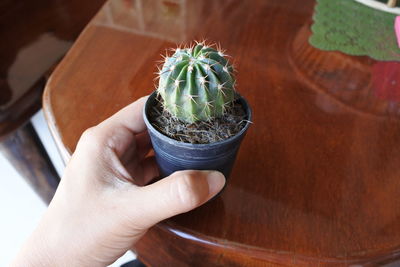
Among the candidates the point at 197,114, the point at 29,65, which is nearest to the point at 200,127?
the point at 197,114

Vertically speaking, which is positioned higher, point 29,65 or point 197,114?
point 197,114

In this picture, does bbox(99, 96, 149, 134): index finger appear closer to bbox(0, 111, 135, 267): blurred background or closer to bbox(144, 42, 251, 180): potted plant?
bbox(144, 42, 251, 180): potted plant

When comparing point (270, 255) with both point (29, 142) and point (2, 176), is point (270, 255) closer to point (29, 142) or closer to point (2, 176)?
point (29, 142)

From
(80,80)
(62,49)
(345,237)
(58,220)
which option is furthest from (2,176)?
(345,237)

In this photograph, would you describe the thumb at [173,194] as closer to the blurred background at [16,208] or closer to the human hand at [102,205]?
the human hand at [102,205]

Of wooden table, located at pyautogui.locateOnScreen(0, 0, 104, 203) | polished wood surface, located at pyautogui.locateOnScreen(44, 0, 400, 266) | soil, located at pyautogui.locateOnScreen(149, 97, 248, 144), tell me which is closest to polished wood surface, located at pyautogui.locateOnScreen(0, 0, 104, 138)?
wooden table, located at pyautogui.locateOnScreen(0, 0, 104, 203)

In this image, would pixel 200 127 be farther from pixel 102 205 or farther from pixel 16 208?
pixel 16 208

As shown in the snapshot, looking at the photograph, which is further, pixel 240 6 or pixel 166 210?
pixel 240 6
